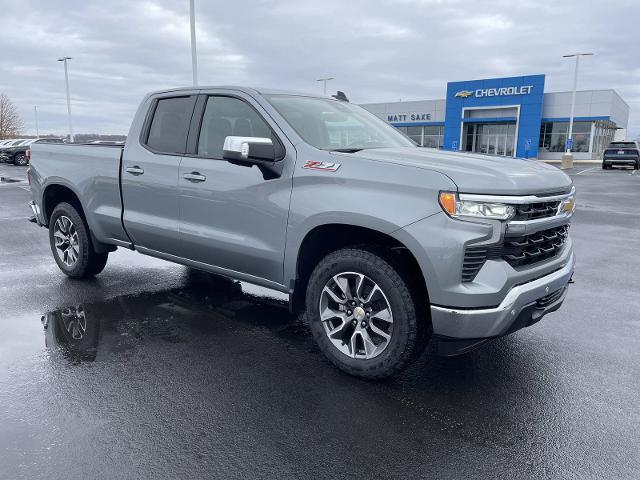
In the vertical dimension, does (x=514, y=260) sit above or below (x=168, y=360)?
above

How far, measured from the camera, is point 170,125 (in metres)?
4.90

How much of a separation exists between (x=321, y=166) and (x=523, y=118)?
163 ft

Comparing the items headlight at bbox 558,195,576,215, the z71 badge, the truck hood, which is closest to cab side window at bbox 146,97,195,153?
the z71 badge

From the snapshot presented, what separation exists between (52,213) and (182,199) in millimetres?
2506

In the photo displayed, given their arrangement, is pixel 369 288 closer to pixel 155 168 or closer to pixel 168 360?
pixel 168 360

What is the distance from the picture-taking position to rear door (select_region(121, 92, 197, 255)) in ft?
15.5

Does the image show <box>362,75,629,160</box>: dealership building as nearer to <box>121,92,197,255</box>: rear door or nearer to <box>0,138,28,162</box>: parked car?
<box>0,138,28,162</box>: parked car

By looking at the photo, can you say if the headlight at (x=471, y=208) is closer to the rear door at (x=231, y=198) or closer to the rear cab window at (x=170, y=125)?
the rear door at (x=231, y=198)

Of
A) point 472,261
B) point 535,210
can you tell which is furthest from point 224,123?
point 535,210

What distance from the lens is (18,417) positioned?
3.12 metres

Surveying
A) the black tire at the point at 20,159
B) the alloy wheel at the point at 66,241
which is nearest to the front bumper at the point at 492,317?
the alloy wheel at the point at 66,241

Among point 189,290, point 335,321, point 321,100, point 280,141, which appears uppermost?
point 321,100

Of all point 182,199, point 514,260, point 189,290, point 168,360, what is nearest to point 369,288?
point 514,260

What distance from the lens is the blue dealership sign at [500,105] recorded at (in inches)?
1877
